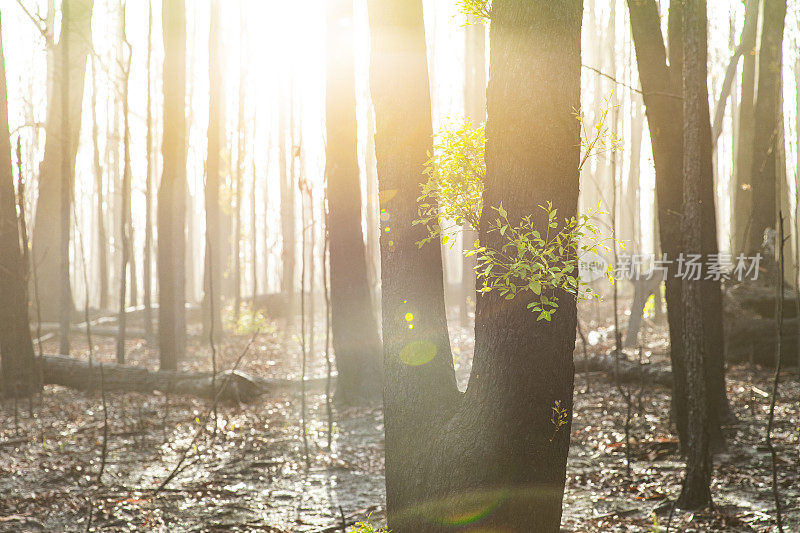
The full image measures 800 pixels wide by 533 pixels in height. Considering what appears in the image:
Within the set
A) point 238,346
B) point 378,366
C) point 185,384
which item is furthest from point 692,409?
point 238,346

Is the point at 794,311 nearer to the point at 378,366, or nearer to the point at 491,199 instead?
the point at 378,366

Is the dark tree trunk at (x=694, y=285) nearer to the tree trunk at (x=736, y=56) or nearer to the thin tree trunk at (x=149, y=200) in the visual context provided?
the tree trunk at (x=736, y=56)

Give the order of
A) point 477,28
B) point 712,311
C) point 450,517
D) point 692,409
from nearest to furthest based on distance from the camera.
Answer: point 450,517 < point 692,409 < point 712,311 < point 477,28

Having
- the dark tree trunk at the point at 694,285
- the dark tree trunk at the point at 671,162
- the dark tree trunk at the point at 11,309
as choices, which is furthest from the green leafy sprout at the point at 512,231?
the dark tree trunk at the point at 11,309

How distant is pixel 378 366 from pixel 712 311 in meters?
4.68

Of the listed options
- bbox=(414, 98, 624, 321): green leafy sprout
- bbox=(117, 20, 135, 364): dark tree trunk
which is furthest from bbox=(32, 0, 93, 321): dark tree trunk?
bbox=(414, 98, 624, 321): green leafy sprout

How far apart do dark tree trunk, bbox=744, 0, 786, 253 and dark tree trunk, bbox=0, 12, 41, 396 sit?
1010 centimetres

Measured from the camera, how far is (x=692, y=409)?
4422 mm

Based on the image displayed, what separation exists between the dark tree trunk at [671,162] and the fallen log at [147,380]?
552cm

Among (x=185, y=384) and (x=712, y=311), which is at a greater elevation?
(x=712, y=311)

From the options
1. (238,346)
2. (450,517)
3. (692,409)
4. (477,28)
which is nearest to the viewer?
(450,517)

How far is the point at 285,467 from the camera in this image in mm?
6418

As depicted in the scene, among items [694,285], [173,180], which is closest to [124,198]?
[173,180]

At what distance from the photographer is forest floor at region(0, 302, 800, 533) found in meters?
4.86
